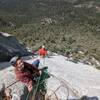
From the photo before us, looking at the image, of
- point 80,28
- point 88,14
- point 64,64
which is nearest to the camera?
point 64,64

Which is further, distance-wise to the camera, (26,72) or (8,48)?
(8,48)

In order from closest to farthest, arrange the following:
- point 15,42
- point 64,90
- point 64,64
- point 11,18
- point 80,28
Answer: point 64,90
point 64,64
point 15,42
point 80,28
point 11,18

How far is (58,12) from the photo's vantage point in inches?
1540

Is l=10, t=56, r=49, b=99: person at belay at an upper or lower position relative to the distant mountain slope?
upper

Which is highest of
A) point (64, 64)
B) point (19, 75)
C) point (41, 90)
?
point (19, 75)

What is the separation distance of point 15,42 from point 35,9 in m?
23.0

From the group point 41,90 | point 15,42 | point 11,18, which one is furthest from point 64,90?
point 11,18

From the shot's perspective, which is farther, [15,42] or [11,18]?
[11,18]

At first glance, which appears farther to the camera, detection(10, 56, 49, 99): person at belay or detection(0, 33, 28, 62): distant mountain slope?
detection(0, 33, 28, 62): distant mountain slope

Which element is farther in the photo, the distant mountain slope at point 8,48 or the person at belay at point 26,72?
the distant mountain slope at point 8,48

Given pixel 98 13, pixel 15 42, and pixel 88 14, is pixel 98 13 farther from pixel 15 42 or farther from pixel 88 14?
pixel 15 42

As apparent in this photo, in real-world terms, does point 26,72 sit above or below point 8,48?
above

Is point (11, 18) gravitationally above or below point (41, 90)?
below

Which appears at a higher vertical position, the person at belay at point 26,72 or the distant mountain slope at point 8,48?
the person at belay at point 26,72
